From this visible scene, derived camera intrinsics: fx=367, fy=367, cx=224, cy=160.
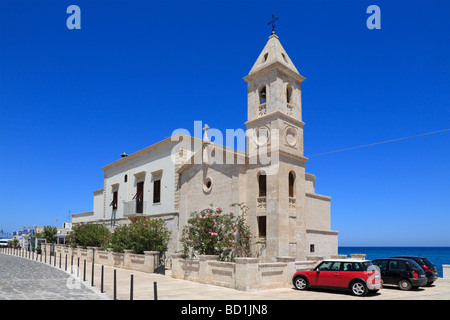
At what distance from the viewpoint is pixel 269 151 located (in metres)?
19.4

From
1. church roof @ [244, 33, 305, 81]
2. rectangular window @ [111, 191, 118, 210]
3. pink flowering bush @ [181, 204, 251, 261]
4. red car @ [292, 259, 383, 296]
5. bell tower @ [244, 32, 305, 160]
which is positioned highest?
church roof @ [244, 33, 305, 81]

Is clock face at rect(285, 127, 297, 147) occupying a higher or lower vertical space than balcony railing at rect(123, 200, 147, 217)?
higher

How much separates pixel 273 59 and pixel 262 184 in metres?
6.85

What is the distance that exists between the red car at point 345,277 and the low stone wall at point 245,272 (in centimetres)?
69

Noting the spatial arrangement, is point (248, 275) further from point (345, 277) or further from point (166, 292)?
point (345, 277)

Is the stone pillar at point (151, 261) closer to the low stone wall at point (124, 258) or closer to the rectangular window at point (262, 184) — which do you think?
the low stone wall at point (124, 258)

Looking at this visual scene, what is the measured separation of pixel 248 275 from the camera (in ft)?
45.8

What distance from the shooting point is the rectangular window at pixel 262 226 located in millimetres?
19375

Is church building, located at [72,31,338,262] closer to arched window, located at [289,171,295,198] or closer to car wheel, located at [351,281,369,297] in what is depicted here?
arched window, located at [289,171,295,198]

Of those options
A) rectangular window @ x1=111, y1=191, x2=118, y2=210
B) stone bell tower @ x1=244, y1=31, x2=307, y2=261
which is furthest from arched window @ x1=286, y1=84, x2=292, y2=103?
rectangular window @ x1=111, y1=191, x2=118, y2=210

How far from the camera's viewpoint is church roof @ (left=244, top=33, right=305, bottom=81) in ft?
65.8

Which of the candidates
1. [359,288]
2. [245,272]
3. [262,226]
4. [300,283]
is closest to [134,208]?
[262,226]
